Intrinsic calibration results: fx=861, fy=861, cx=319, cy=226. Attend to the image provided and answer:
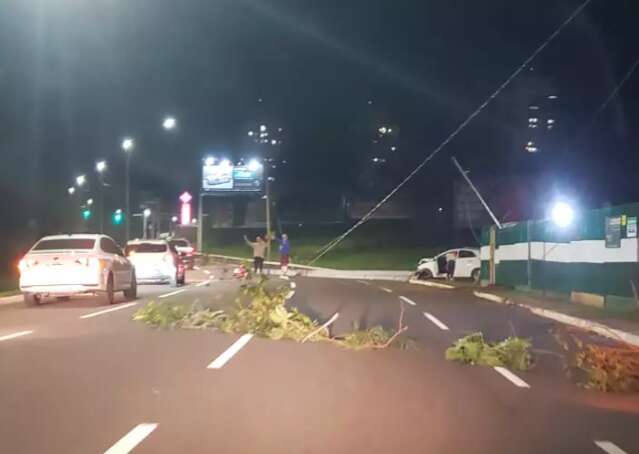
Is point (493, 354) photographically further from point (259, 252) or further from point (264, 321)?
point (259, 252)

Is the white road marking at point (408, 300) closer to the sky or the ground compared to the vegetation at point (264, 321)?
closer to the ground

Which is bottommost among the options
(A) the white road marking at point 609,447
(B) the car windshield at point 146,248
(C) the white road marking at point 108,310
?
(A) the white road marking at point 609,447

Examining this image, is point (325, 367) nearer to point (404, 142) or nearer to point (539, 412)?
point (539, 412)

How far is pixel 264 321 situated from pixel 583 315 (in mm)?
7614

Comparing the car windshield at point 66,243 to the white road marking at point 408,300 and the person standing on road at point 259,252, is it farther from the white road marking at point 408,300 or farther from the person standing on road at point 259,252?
the person standing on road at point 259,252

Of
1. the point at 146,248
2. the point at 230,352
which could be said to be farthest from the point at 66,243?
the point at 230,352

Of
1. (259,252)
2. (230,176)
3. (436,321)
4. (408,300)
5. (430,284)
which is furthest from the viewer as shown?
(230,176)

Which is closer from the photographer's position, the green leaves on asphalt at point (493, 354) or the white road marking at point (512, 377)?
the white road marking at point (512, 377)

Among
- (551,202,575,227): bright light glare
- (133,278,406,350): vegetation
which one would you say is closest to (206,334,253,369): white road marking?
(133,278,406,350): vegetation

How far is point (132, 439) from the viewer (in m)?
7.68

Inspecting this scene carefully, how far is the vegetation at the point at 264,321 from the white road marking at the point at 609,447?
661cm

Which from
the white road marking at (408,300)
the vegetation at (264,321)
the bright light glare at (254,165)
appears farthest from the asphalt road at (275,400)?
the bright light glare at (254,165)

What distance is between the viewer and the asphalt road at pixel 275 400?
25.2 ft

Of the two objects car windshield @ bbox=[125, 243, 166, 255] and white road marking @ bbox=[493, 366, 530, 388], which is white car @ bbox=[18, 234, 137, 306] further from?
white road marking @ bbox=[493, 366, 530, 388]
